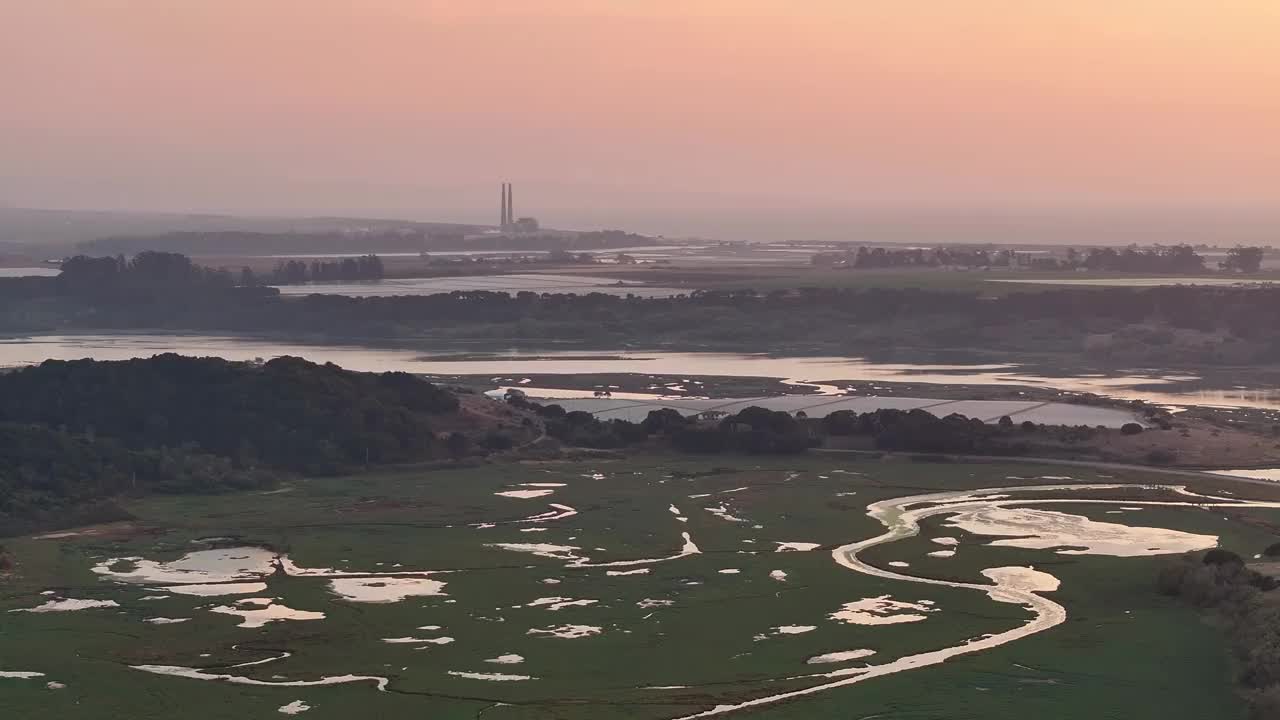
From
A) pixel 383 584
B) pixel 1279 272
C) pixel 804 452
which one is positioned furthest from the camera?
pixel 1279 272

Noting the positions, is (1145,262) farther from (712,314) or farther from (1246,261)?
(712,314)

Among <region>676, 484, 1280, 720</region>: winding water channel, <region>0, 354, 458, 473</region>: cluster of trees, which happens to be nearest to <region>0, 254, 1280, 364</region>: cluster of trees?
<region>0, 354, 458, 473</region>: cluster of trees

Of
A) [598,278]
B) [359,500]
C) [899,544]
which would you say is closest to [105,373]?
[359,500]

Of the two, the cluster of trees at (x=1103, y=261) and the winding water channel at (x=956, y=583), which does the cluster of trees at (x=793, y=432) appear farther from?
the cluster of trees at (x=1103, y=261)

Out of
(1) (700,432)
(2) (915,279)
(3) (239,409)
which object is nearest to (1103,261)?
(2) (915,279)

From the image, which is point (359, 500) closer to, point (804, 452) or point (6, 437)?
point (6, 437)

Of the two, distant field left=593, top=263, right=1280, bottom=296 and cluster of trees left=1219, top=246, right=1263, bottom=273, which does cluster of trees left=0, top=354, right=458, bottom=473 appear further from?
cluster of trees left=1219, top=246, right=1263, bottom=273

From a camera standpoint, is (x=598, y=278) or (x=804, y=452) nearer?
(x=804, y=452)
